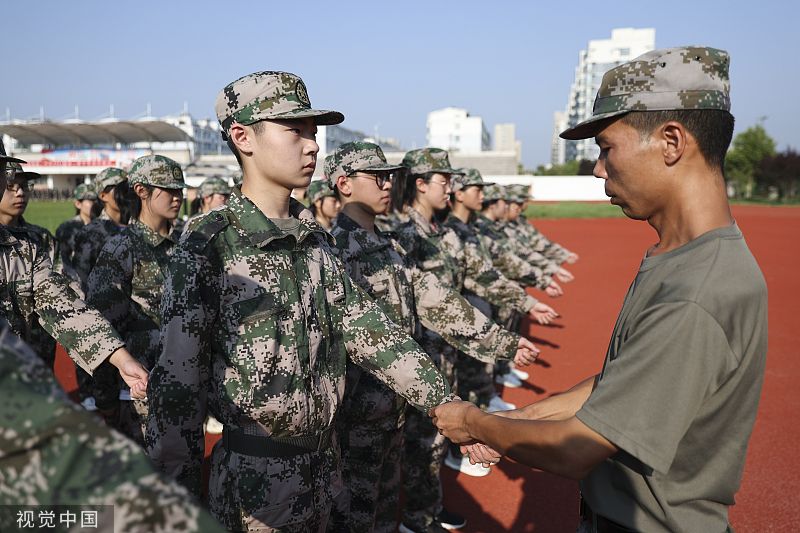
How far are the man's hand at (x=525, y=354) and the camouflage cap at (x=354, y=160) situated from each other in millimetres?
1434

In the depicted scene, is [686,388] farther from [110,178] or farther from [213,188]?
[213,188]

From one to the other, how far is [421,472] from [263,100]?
287cm

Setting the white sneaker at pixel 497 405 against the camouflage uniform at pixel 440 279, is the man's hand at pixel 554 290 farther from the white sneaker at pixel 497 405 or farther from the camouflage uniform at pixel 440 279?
the camouflage uniform at pixel 440 279

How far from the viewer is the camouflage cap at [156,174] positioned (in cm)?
470

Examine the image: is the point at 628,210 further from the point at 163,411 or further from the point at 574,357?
the point at 574,357

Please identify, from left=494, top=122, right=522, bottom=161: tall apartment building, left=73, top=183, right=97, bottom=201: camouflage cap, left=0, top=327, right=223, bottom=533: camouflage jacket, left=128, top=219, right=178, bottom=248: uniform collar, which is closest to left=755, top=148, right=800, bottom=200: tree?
left=73, top=183, right=97, bottom=201: camouflage cap

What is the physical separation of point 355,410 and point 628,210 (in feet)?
6.71

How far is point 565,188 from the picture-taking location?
49906 millimetres

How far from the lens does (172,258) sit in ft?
6.50

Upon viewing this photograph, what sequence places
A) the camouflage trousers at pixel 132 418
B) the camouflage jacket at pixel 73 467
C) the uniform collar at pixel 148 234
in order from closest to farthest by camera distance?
the camouflage jacket at pixel 73 467 → the camouflage trousers at pixel 132 418 → the uniform collar at pixel 148 234


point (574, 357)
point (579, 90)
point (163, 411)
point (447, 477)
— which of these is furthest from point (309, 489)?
point (579, 90)

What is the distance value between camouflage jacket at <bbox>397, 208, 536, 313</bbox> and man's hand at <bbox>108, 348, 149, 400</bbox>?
2.35m

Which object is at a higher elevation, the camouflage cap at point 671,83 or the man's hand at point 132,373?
the camouflage cap at point 671,83

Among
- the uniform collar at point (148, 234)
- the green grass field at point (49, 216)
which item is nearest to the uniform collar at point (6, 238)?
the uniform collar at point (148, 234)
